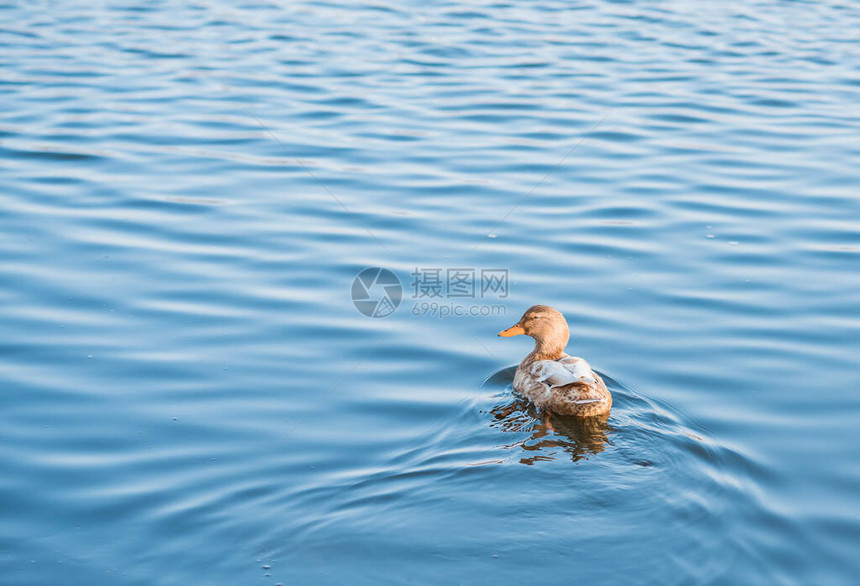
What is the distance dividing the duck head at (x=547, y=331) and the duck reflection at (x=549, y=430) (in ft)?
1.53

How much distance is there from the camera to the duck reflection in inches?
254

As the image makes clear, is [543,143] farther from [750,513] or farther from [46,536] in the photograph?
[46,536]

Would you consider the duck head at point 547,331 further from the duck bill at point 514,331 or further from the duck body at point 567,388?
the duck body at point 567,388

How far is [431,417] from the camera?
680 cm

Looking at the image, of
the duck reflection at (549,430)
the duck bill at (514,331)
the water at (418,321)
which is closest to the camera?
the water at (418,321)

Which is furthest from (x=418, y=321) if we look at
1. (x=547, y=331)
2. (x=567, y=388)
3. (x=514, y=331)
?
(x=567, y=388)

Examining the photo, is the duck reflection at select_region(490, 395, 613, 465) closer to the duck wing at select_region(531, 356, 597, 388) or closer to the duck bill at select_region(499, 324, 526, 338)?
the duck wing at select_region(531, 356, 597, 388)

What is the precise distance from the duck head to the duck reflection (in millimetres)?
467

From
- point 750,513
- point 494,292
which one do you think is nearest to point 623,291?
point 494,292

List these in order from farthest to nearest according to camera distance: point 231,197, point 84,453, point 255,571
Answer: point 231,197, point 84,453, point 255,571

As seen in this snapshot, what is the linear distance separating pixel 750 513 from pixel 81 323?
218 inches

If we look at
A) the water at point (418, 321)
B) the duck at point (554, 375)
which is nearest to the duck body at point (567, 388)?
the duck at point (554, 375)

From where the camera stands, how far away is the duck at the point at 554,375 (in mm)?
6879

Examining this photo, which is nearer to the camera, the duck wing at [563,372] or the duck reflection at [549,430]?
the duck reflection at [549,430]
